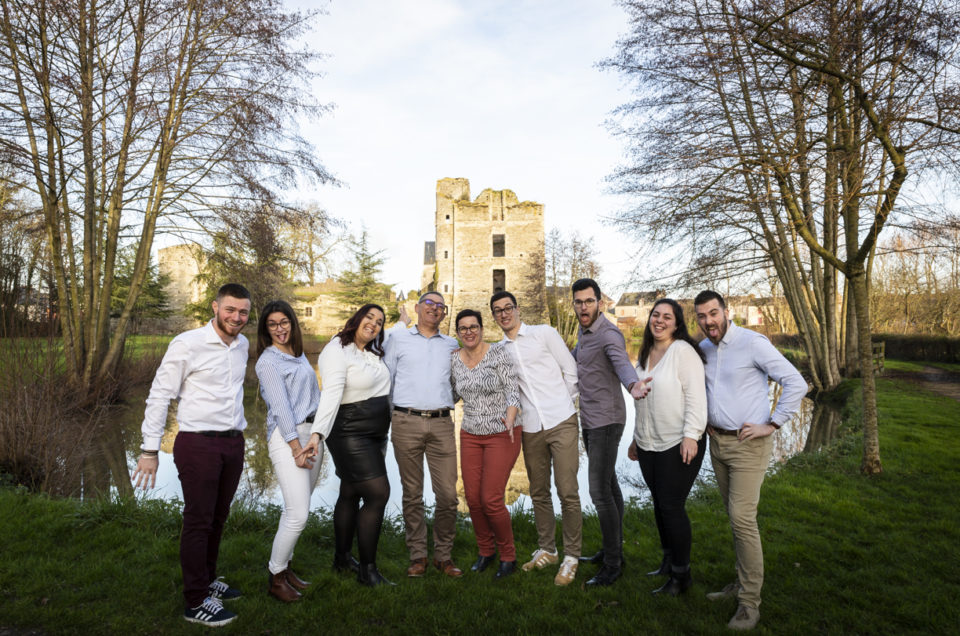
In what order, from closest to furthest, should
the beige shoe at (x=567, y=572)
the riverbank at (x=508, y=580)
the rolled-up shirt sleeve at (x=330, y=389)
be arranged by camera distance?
the riverbank at (x=508, y=580) < the rolled-up shirt sleeve at (x=330, y=389) < the beige shoe at (x=567, y=572)

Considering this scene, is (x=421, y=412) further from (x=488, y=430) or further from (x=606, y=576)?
(x=606, y=576)

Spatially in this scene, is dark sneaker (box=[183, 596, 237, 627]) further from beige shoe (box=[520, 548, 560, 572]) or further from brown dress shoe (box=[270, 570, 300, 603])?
beige shoe (box=[520, 548, 560, 572])

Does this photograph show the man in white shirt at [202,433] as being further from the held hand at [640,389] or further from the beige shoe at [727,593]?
the beige shoe at [727,593]

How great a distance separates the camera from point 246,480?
686cm

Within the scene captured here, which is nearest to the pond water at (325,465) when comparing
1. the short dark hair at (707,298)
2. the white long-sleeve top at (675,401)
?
the white long-sleeve top at (675,401)

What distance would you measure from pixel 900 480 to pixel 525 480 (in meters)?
4.37

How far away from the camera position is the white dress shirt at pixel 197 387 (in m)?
3.02

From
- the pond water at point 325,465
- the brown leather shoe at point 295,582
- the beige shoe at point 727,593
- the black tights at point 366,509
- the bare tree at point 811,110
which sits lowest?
the pond water at point 325,465

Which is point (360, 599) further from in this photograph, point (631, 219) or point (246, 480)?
point (631, 219)

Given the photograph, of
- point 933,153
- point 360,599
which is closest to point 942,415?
point 933,153

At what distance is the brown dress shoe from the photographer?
332cm

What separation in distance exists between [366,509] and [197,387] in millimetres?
1342

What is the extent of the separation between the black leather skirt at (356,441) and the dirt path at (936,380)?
14204 mm

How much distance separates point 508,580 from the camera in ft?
12.0
